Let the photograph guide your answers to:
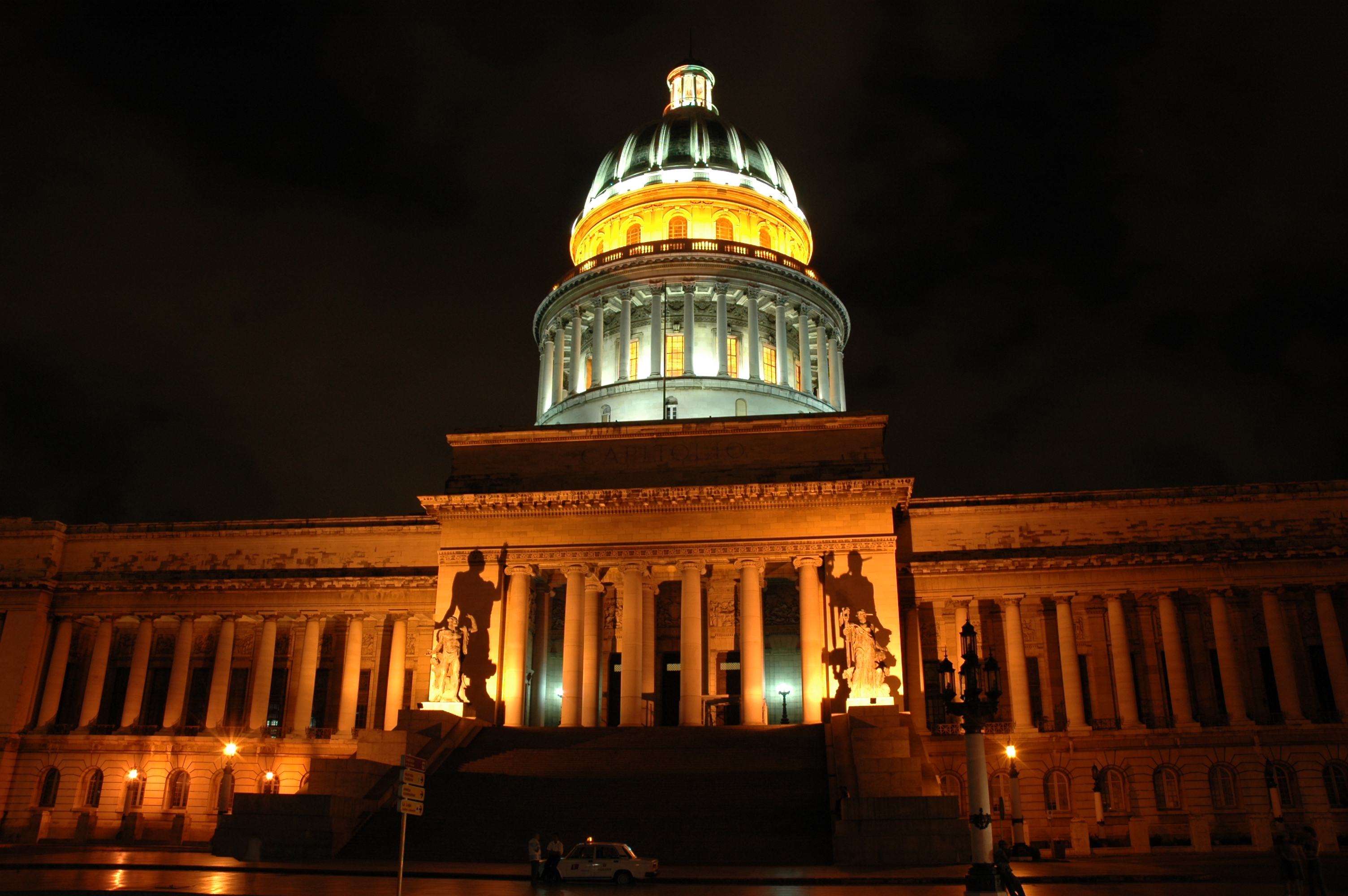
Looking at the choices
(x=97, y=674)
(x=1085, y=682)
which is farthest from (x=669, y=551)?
(x=97, y=674)

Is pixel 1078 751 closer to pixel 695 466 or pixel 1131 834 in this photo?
pixel 1131 834

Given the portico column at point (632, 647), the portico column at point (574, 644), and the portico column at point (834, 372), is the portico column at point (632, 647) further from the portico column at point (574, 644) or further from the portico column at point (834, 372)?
the portico column at point (834, 372)

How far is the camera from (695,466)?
4591 centimetres

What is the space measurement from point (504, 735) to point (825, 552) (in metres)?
13.9

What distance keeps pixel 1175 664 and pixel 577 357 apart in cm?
3561

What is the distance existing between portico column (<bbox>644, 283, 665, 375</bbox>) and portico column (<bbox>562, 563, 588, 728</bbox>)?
67.3ft

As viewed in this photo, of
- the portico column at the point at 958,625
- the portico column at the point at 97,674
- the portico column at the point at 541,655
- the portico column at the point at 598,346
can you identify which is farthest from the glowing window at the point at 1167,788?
the portico column at the point at 97,674

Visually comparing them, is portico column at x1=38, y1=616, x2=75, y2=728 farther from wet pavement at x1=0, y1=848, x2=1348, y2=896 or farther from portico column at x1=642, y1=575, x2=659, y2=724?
portico column at x1=642, y1=575, x2=659, y2=724

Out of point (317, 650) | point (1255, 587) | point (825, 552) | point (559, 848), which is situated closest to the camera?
point (559, 848)

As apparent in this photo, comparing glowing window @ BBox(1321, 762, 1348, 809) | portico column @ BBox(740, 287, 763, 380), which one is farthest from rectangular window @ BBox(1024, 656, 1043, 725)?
portico column @ BBox(740, 287, 763, 380)

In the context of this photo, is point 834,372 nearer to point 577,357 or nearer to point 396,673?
point 577,357

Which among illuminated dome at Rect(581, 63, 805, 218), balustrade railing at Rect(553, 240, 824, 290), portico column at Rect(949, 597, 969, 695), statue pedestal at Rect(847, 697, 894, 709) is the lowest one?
statue pedestal at Rect(847, 697, 894, 709)

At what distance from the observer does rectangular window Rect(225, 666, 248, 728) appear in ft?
168

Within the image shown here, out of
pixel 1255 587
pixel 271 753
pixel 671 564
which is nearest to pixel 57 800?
pixel 271 753
